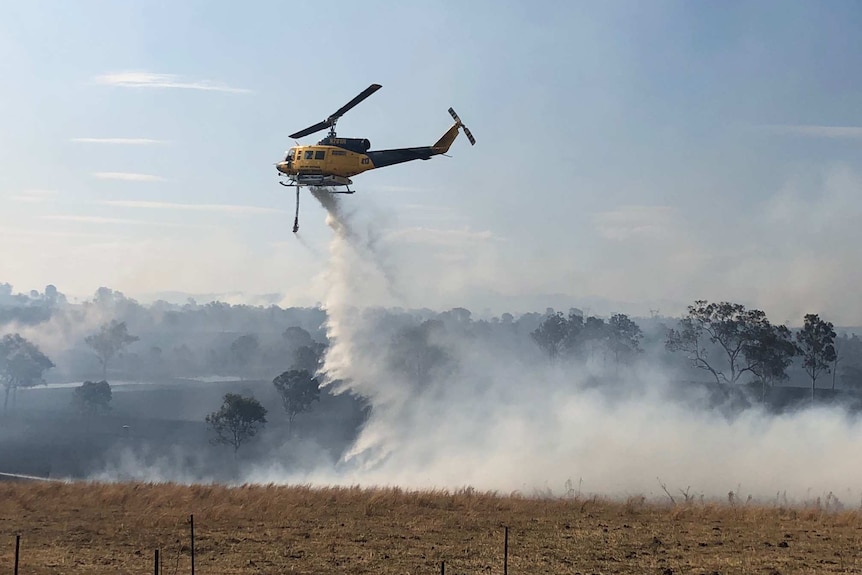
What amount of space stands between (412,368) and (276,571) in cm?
10073

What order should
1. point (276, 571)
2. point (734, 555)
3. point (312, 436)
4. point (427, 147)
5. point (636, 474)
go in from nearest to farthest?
1. point (276, 571)
2. point (734, 555)
3. point (427, 147)
4. point (636, 474)
5. point (312, 436)

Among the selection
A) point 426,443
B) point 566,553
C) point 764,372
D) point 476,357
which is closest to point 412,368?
point 476,357

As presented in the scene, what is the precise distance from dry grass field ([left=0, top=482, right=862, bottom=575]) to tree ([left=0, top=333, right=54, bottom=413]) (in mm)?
152852

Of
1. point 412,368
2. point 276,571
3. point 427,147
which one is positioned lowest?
point 276,571

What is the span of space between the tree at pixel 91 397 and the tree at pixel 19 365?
19.2 metres

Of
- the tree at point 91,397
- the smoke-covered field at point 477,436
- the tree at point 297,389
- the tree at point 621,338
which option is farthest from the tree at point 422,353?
the tree at point 91,397

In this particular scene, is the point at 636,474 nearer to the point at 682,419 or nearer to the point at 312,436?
the point at 682,419

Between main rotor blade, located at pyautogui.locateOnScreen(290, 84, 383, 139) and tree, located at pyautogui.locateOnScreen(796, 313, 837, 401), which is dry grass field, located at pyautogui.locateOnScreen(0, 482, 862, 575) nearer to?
main rotor blade, located at pyautogui.locateOnScreen(290, 84, 383, 139)

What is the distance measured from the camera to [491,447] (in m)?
84.5

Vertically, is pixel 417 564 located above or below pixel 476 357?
below

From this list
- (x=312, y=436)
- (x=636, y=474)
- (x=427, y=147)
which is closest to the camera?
(x=427, y=147)

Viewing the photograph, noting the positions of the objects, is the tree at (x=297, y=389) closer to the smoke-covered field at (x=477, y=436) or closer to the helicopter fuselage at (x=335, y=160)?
the smoke-covered field at (x=477, y=436)

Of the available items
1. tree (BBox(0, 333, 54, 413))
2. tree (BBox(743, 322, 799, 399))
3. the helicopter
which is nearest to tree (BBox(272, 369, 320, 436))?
tree (BBox(743, 322, 799, 399))

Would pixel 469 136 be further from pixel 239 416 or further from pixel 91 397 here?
pixel 91 397
